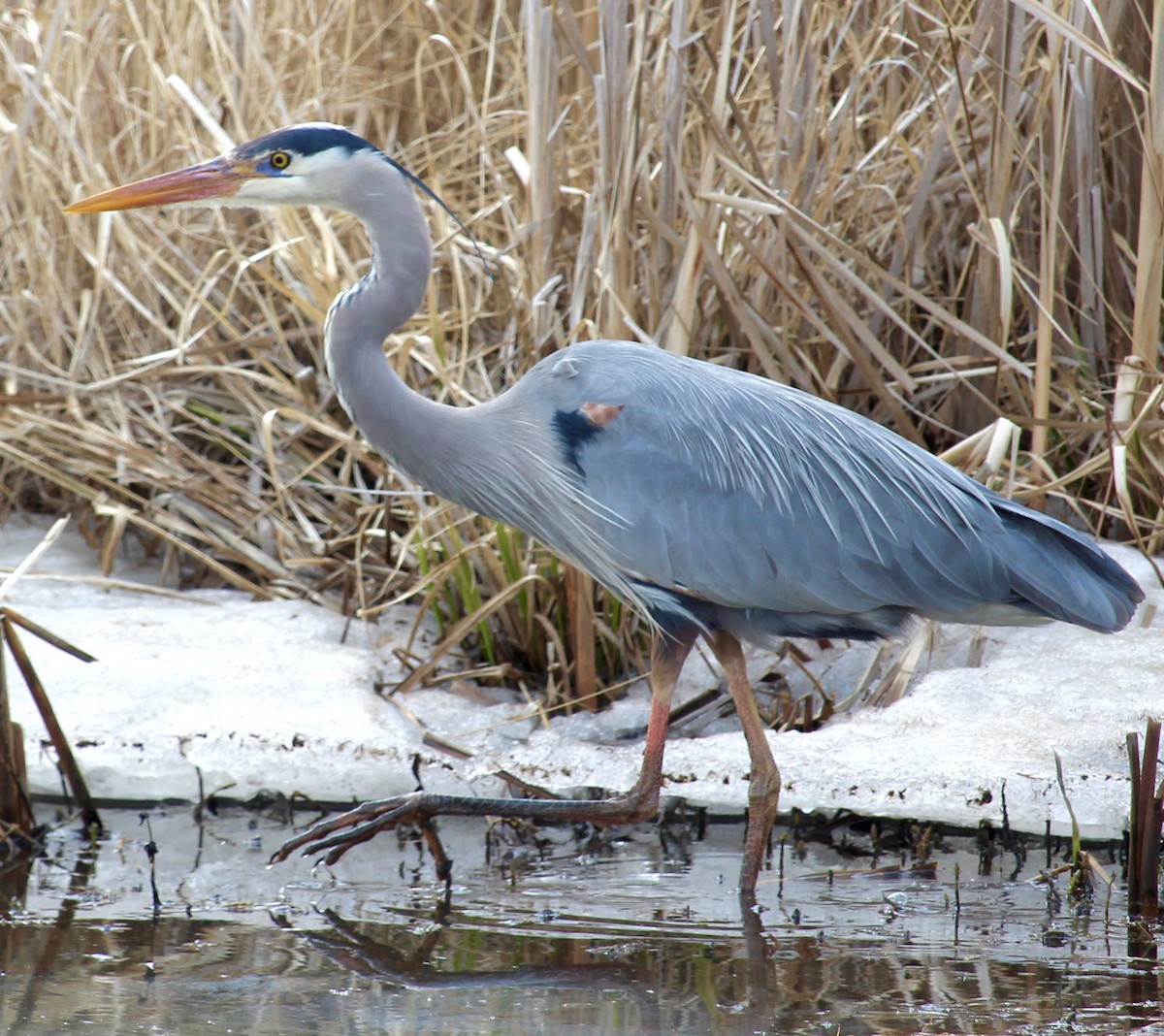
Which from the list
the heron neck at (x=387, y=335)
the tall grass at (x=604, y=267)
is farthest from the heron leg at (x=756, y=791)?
the heron neck at (x=387, y=335)

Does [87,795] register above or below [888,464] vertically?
below

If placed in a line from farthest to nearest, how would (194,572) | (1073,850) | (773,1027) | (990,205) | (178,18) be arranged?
(178,18), (194,572), (990,205), (1073,850), (773,1027)

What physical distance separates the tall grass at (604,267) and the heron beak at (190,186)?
2.01ft

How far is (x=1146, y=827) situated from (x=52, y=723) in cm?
227

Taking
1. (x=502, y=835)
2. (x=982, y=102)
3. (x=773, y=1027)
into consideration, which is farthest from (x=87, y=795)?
(x=982, y=102)

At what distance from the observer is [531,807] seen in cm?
331

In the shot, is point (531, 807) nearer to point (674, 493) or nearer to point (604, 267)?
point (674, 493)

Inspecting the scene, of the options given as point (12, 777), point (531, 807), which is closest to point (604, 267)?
point (531, 807)

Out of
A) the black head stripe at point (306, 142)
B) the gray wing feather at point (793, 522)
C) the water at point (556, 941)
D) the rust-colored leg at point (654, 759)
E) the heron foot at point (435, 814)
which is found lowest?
the water at point (556, 941)

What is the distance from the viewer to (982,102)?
176 inches

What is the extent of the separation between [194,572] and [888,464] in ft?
7.73

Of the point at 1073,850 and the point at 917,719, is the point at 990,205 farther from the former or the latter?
the point at 1073,850

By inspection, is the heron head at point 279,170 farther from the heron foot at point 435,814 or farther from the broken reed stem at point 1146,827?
the broken reed stem at point 1146,827

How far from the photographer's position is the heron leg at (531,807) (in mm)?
3160
